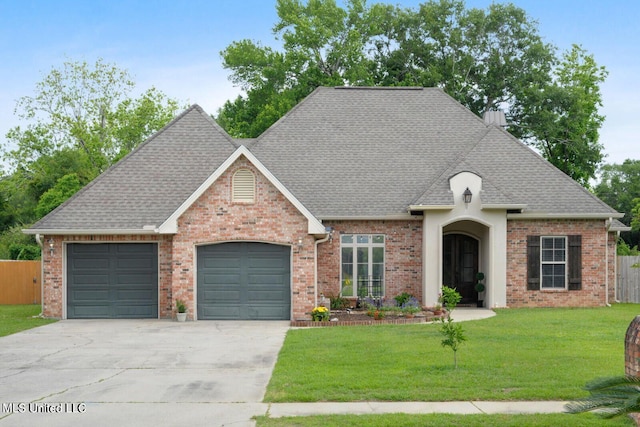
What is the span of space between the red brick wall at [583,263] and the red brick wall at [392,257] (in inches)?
111

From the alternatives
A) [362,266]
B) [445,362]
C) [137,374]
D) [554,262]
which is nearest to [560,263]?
[554,262]

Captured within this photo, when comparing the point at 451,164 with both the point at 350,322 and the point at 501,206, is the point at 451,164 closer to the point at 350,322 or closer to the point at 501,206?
the point at 501,206

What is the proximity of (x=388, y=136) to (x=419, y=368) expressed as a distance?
1466 cm

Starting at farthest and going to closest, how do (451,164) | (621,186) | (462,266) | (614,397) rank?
(621,186) → (462,266) → (451,164) → (614,397)

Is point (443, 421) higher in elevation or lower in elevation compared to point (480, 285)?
lower

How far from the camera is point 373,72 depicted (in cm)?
4353

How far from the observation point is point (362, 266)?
22.7 m

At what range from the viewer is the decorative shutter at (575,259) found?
22.4m

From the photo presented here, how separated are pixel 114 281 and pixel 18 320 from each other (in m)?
2.82

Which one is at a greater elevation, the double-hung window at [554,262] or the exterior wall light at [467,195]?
the exterior wall light at [467,195]

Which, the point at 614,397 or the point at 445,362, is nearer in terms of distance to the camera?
the point at 614,397

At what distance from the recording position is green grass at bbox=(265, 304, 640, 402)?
32.7 ft

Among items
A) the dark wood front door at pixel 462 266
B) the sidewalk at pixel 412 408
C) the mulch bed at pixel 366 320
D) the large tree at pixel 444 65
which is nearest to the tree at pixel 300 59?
the large tree at pixel 444 65

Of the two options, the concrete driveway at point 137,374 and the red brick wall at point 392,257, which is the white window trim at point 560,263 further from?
the concrete driveway at point 137,374
